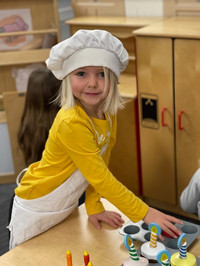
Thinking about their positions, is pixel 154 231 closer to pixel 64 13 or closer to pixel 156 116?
pixel 156 116

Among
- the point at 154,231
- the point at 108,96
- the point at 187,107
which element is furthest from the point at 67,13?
the point at 154,231

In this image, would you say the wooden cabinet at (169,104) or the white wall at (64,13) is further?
the white wall at (64,13)

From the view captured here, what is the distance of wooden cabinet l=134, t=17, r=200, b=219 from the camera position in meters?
2.90

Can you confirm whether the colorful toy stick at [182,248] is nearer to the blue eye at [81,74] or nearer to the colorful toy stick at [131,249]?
the colorful toy stick at [131,249]

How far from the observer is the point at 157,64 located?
3.01 m

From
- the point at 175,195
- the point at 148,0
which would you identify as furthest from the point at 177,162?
the point at 148,0

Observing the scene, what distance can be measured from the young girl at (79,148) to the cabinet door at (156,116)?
3.97ft

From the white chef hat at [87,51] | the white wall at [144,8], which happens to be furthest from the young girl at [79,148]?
the white wall at [144,8]

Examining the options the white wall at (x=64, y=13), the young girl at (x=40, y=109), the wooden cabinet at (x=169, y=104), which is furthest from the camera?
the white wall at (x=64, y=13)

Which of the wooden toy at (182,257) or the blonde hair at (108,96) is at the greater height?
the blonde hair at (108,96)

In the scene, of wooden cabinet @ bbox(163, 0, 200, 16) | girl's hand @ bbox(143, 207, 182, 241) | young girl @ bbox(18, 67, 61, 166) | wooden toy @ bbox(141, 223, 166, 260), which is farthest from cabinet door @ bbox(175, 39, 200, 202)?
wooden toy @ bbox(141, 223, 166, 260)

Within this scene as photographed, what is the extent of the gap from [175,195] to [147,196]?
0.82ft

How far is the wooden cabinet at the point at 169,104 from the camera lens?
2.90 m

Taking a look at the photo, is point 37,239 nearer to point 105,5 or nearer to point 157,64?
point 157,64
